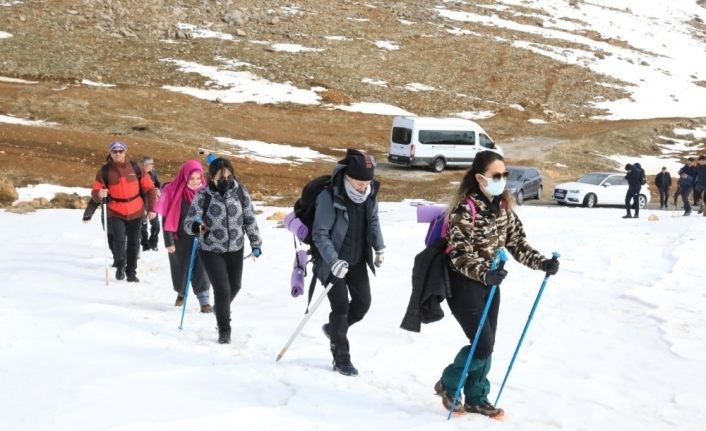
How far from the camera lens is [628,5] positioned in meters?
91.5

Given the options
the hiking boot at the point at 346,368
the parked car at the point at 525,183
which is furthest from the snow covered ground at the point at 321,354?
the parked car at the point at 525,183

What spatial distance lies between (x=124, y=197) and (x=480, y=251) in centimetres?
595

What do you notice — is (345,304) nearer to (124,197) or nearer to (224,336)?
(224,336)

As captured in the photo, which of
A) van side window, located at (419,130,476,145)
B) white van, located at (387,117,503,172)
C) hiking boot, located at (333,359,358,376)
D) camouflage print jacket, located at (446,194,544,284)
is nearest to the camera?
camouflage print jacket, located at (446,194,544,284)

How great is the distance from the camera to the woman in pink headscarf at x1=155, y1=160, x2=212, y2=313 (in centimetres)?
828

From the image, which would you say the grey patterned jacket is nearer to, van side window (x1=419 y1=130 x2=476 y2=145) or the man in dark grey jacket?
the man in dark grey jacket

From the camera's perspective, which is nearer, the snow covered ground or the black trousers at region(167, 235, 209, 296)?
the snow covered ground

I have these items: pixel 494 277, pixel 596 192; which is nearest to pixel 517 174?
pixel 596 192

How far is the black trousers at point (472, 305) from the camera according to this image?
5039mm

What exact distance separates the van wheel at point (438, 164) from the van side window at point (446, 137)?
2.28ft

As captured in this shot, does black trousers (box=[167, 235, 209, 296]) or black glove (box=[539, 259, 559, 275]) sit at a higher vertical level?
black glove (box=[539, 259, 559, 275])

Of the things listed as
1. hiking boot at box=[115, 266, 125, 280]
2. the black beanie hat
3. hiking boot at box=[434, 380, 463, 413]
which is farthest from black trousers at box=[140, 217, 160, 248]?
hiking boot at box=[434, 380, 463, 413]

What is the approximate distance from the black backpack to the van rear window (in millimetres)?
26655

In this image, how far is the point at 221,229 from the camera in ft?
22.6
